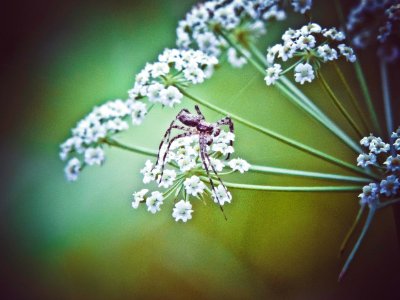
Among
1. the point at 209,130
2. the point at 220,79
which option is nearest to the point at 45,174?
the point at 220,79

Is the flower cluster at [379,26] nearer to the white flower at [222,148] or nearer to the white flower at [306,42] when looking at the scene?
the white flower at [306,42]

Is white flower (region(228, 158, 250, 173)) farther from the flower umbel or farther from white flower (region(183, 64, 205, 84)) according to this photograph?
white flower (region(183, 64, 205, 84))

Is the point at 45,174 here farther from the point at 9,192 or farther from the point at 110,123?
the point at 110,123

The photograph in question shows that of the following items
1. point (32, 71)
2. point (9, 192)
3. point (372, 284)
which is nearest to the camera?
point (372, 284)

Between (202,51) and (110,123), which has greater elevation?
(202,51)

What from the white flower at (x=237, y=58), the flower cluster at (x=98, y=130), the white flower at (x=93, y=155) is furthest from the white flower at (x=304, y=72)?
the white flower at (x=93, y=155)

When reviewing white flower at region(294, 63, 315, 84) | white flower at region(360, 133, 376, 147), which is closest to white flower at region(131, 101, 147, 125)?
white flower at region(294, 63, 315, 84)
